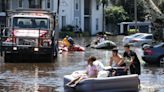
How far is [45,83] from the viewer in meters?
19.2

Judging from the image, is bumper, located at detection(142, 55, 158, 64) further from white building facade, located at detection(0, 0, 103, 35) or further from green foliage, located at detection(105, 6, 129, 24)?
green foliage, located at detection(105, 6, 129, 24)

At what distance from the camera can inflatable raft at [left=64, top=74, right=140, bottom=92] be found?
51.0 feet

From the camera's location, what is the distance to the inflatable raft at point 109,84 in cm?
1555

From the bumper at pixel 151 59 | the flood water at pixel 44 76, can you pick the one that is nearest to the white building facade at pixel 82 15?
the bumper at pixel 151 59

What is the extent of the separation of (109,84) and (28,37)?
1262cm

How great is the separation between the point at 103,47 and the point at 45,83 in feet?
80.5

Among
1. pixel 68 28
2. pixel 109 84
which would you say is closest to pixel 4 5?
pixel 68 28

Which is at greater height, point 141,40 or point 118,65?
point 118,65

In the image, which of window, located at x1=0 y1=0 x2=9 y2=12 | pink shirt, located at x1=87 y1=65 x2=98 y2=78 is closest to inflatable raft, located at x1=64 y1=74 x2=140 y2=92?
pink shirt, located at x1=87 y1=65 x2=98 y2=78

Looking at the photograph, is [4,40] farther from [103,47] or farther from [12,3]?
[12,3]

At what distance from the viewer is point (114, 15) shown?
8475 cm

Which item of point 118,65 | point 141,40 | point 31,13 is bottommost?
point 141,40

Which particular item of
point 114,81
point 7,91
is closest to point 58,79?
point 7,91

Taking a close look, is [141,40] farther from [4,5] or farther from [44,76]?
[4,5]
